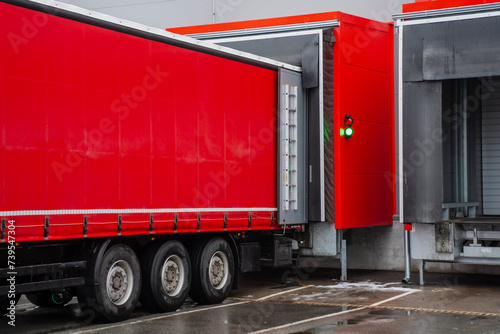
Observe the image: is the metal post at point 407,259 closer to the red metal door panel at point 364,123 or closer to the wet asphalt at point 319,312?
the wet asphalt at point 319,312

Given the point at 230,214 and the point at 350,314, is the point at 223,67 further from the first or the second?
the point at 350,314

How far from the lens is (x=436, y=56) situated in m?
13.9

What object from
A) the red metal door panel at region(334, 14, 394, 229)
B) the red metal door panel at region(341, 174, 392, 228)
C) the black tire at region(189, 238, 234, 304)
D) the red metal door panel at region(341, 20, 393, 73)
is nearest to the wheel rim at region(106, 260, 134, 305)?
the black tire at region(189, 238, 234, 304)

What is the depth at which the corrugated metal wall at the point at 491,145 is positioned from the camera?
17781 millimetres

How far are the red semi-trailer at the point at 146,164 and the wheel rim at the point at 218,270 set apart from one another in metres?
0.03

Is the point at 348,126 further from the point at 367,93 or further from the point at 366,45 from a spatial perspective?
the point at 366,45

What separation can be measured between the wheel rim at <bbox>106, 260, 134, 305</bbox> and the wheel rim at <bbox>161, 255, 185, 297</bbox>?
0.67 metres

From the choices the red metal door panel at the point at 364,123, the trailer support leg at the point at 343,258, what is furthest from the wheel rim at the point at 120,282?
the trailer support leg at the point at 343,258

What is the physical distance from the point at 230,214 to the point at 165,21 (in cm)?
1026

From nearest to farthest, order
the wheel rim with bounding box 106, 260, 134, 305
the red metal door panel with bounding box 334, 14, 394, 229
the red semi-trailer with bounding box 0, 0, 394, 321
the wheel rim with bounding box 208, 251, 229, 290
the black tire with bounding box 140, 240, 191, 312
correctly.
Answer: the red semi-trailer with bounding box 0, 0, 394, 321
the wheel rim with bounding box 106, 260, 134, 305
the black tire with bounding box 140, 240, 191, 312
the wheel rim with bounding box 208, 251, 229, 290
the red metal door panel with bounding box 334, 14, 394, 229

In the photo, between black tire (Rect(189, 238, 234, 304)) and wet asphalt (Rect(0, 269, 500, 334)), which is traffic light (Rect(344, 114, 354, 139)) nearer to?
wet asphalt (Rect(0, 269, 500, 334))

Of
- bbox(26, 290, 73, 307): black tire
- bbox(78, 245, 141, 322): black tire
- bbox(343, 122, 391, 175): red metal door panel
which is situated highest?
bbox(343, 122, 391, 175): red metal door panel

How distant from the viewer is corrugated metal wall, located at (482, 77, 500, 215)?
17.8 metres

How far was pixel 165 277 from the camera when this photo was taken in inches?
454
